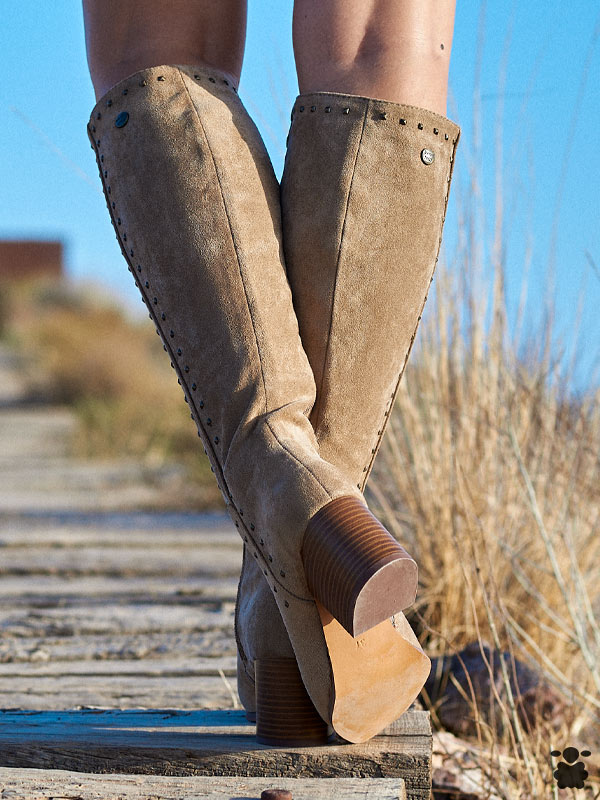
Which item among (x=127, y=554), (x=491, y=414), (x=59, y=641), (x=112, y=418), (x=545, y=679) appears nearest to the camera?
(x=545, y=679)

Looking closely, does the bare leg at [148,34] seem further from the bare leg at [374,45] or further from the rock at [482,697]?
the rock at [482,697]

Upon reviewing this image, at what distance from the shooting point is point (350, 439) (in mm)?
1109

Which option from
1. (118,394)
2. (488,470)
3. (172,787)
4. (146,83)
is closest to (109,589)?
(488,470)

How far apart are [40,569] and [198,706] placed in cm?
148

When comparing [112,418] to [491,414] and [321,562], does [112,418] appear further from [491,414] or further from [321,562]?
[321,562]

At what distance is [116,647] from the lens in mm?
2078

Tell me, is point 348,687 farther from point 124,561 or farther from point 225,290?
point 124,561

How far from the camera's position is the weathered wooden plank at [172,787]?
3.14 feet

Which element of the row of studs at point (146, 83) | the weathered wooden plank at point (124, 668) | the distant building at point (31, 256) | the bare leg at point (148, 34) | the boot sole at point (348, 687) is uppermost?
the bare leg at point (148, 34)

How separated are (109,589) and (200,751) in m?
1.71

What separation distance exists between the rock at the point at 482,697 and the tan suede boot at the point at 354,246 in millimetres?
856

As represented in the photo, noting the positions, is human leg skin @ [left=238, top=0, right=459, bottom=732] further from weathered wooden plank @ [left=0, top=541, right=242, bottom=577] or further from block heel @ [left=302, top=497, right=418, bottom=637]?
weathered wooden plank @ [left=0, top=541, right=242, bottom=577]

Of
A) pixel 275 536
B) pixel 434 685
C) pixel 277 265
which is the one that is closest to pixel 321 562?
pixel 275 536

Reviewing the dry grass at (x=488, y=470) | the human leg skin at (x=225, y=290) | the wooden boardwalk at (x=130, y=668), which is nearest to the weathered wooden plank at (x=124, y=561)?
the wooden boardwalk at (x=130, y=668)
